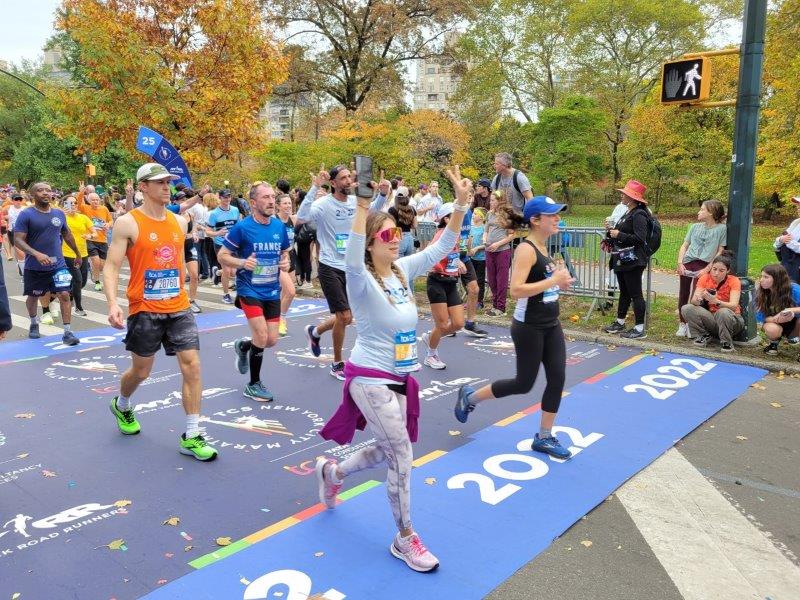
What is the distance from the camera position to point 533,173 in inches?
1597

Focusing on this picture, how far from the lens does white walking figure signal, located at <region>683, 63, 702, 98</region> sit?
310 inches

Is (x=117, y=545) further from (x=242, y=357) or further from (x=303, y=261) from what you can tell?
(x=303, y=261)

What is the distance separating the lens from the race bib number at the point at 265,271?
19.7 feet

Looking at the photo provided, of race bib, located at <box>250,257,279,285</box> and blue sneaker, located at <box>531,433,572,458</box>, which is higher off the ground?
race bib, located at <box>250,257,279,285</box>

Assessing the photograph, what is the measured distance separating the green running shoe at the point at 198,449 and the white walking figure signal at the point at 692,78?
23.4 ft

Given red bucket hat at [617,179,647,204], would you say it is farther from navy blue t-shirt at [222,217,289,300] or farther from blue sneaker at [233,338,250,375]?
blue sneaker at [233,338,250,375]

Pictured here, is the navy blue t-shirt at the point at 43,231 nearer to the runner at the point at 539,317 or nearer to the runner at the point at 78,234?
the runner at the point at 78,234

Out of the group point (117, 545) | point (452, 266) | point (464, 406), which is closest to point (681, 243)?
point (452, 266)

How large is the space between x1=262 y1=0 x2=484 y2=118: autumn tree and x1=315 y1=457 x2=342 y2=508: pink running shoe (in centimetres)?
2741

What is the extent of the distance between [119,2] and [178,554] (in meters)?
18.5

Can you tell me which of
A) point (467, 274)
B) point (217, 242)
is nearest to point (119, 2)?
point (217, 242)

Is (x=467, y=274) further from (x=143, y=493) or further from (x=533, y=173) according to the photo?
(x=533, y=173)

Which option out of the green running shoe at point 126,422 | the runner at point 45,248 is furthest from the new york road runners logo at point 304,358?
the runner at point 45,248

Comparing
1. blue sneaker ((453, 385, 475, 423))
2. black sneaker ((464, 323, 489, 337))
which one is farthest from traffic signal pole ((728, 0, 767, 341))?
blue sneaker ((453, 385, 475, 423))
